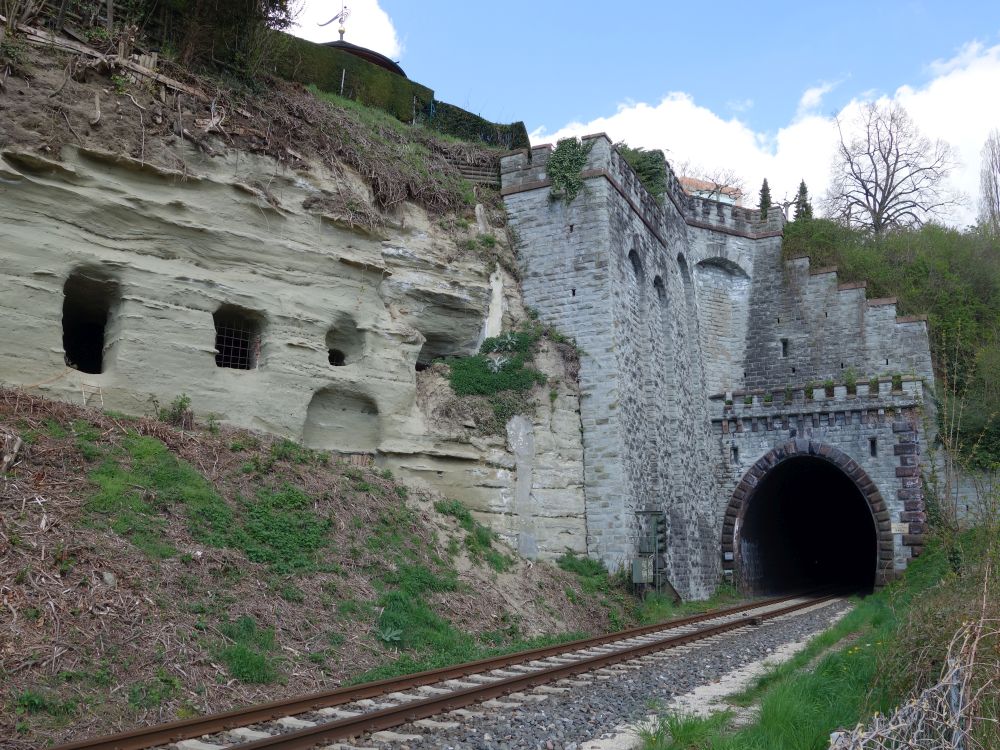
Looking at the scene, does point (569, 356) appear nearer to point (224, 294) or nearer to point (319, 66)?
point (224, 294)

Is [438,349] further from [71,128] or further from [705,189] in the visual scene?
[705,189]

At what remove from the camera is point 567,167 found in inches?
703

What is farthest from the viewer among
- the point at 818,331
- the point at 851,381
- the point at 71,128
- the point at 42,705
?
the point at 818,331

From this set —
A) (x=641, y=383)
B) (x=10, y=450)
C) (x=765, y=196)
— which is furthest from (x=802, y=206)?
(x=10, y=450)

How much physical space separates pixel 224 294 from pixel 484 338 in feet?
18.5

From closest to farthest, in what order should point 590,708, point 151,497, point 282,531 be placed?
point 590,708
point 151,497
point 282,531

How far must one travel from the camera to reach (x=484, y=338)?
16.3 metres

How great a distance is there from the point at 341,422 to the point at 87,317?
3987 millimetres

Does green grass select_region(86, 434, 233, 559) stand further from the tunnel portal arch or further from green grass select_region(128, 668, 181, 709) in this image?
the tunnel portal arch

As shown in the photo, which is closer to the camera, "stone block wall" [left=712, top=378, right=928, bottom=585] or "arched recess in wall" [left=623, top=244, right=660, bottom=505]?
"arched recess in wall" [left=623, top=244, right=660, bottom=505]

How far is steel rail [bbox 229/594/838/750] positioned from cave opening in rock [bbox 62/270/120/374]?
693 cm

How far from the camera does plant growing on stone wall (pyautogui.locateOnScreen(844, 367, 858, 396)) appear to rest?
71.4 ft

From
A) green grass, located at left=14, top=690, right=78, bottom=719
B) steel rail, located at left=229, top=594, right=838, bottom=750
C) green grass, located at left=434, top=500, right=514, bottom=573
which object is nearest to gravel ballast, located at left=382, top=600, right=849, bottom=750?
steel rail, located at left=229, top=594, right=838, bottom=750

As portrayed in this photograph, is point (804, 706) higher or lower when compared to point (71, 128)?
lower
